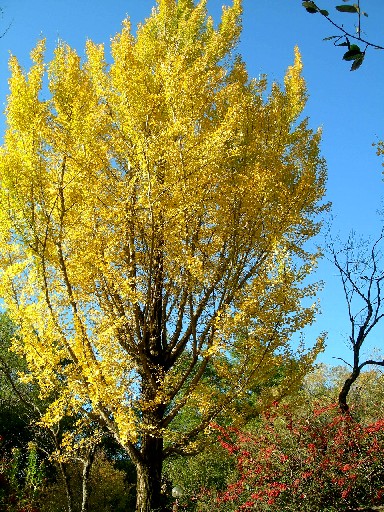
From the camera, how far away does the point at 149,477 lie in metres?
6.36

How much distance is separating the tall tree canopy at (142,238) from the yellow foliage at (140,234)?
0.08ft

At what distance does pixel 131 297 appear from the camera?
17.5 feet

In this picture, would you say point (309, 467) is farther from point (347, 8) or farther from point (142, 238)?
point (347, 8)

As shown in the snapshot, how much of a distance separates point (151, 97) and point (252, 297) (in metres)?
3.03

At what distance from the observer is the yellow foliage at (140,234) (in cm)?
557

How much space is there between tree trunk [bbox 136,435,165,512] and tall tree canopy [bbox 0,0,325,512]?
0.07ft

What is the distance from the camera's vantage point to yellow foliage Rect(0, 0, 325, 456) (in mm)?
5566

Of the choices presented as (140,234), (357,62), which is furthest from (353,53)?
(140,234)

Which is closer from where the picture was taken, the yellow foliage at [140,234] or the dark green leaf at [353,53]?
the dark green leaf at [353,53]

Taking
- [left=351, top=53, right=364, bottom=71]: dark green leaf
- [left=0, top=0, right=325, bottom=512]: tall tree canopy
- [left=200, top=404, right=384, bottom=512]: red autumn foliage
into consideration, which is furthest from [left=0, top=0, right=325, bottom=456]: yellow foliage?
[left=351, top=53, right=364, bottom=71]: dark green leaf

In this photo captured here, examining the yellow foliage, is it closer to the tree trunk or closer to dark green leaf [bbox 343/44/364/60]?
the tree trunk

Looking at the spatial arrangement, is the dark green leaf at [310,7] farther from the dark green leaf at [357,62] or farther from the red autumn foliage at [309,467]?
the red autumn foliage at [309,467]

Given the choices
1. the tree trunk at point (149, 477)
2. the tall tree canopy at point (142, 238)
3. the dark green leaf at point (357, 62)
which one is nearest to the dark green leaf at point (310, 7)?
the dark green leaf at point (357, 62)

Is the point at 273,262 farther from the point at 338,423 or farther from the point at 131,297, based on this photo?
the point at 338,423
